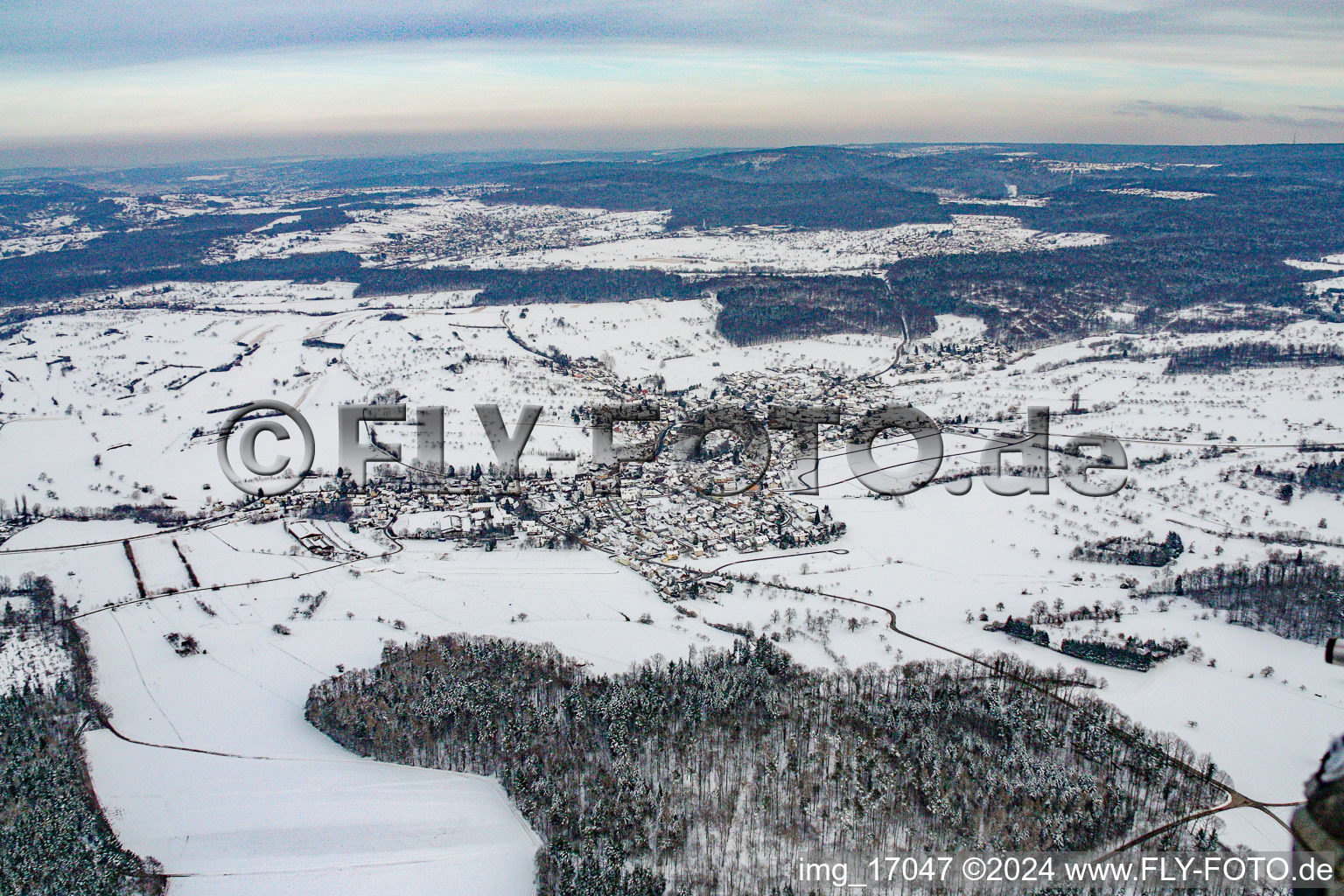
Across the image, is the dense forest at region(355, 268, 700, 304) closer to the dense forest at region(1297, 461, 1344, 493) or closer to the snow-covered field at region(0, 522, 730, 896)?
the snow-covered field at region(0, 522, 730, 896)

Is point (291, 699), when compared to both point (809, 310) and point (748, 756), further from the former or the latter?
point (809, 310)

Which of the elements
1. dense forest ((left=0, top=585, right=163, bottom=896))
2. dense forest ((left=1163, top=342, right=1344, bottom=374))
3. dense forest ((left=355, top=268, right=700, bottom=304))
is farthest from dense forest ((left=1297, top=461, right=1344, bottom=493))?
dense forest ((left=355, top=268, right=700, bottom=304))

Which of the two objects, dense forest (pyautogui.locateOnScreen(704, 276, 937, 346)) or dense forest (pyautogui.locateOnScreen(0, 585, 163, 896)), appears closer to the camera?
dense forest (pyautogui.locateOnScreen(0, 585, 163, 896))

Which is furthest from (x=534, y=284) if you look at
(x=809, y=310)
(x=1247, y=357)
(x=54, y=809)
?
(x=54, y=809)

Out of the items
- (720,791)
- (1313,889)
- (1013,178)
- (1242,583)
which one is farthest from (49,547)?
(1013,178)

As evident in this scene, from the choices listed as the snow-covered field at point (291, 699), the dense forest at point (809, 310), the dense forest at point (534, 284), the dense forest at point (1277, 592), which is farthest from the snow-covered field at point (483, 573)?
the dense forest at point (534, 284)

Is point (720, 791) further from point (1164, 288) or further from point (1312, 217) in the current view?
point (1312, 217)
